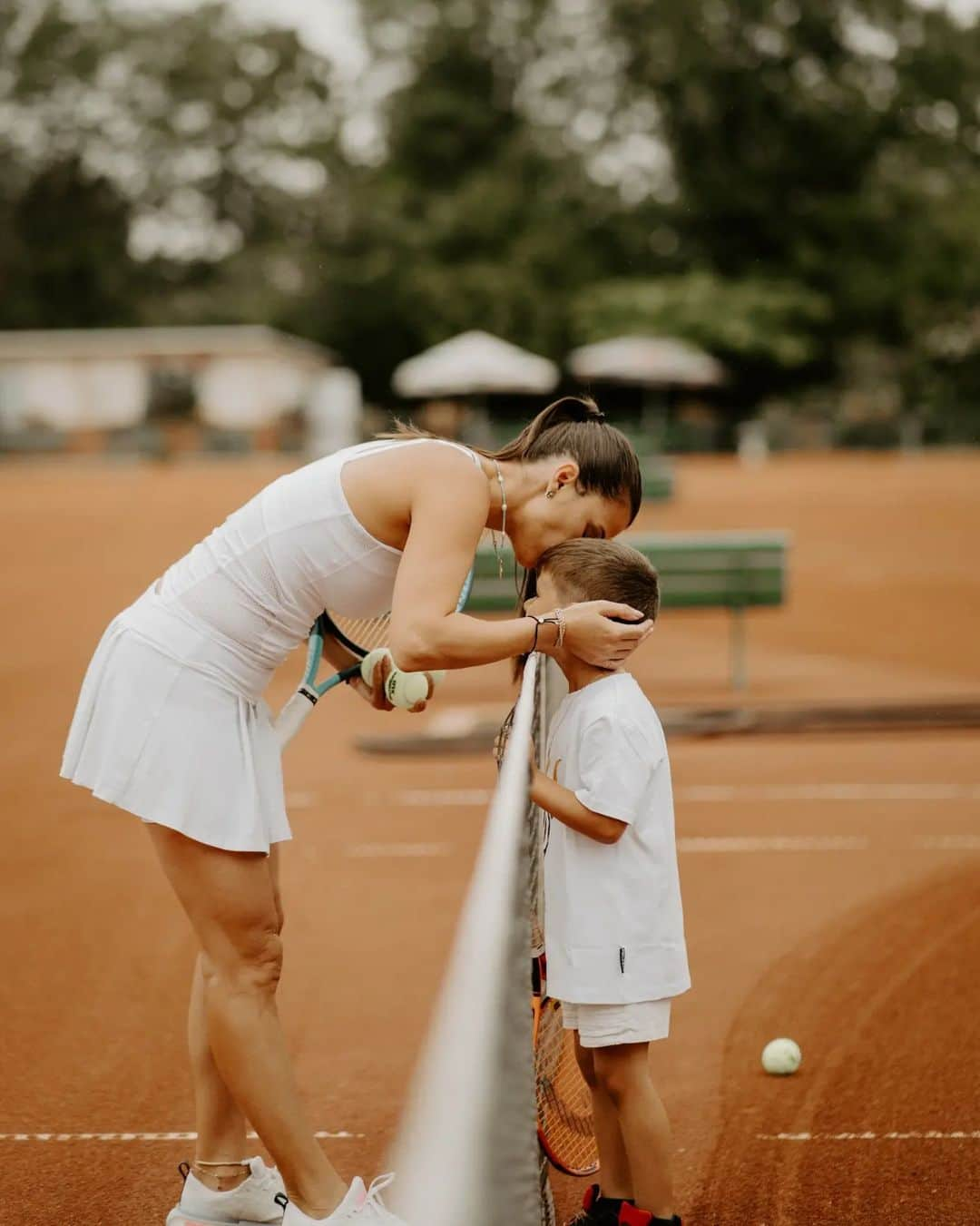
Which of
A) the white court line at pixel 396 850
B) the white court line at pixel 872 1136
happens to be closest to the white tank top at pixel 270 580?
the white court line at pixel 872 1136

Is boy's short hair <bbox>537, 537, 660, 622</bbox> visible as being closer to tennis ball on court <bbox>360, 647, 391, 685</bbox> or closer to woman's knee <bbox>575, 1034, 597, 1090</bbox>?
tennis ball on court <bbox>360, 647, 391, 685</bbox>

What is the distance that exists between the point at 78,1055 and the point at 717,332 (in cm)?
3879

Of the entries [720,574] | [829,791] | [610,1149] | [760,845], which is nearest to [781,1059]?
[610,1149]

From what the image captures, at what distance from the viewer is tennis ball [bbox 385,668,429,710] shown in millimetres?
3152

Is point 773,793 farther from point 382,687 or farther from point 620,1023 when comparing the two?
point 620,1023

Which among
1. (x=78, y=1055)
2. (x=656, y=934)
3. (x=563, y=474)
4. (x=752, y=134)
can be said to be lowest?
(x=78, y=1055)

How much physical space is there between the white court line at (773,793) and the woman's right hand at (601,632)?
5114 mm

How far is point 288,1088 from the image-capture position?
10.1 feet

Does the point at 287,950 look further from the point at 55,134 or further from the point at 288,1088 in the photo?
the point at 55,134

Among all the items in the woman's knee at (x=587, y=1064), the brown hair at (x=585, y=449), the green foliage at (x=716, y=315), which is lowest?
the woman's knee at (x=587, y=1064)

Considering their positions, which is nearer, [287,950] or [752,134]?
[287,950]

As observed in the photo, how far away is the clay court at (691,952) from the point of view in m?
3.89

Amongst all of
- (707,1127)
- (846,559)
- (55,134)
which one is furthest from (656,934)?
(55,134)

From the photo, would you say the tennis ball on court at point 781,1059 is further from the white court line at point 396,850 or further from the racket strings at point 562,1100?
the white court line at point 396,850
